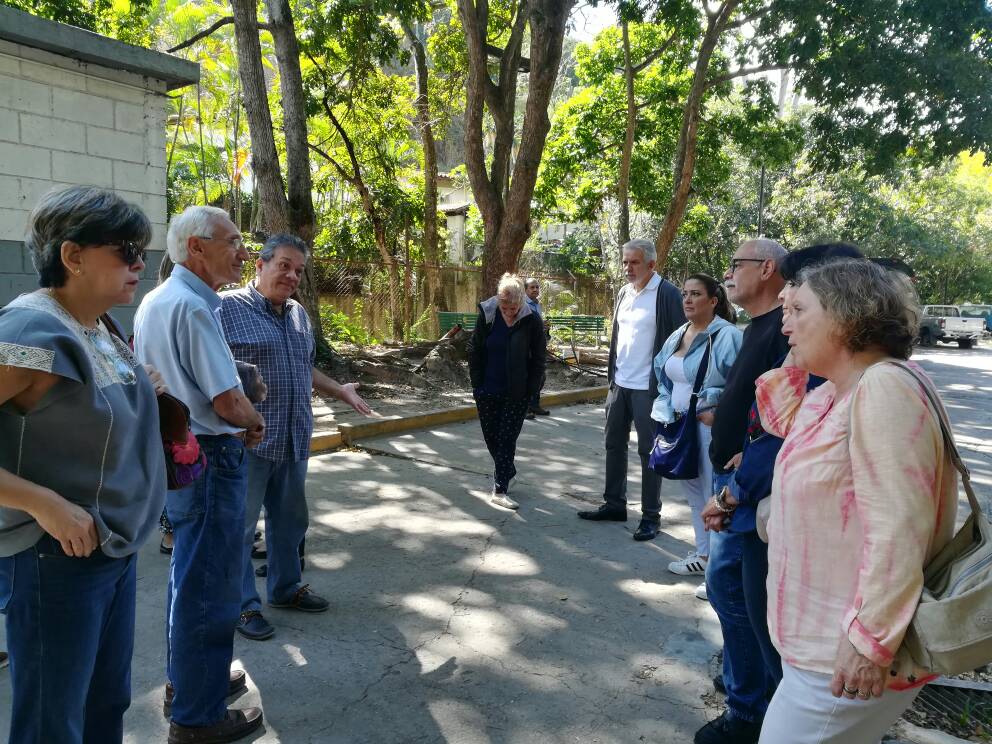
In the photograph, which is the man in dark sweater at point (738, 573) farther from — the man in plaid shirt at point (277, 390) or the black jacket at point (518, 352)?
the black jacket at point (518, 352)

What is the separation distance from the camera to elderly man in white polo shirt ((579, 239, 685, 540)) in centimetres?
528

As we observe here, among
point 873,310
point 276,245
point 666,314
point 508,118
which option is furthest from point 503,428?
point 508,118

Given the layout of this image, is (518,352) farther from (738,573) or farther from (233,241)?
(738,573)

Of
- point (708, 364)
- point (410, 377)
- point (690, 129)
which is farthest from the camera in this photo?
point (690, 129)

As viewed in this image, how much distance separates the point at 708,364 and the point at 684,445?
0.48 metres

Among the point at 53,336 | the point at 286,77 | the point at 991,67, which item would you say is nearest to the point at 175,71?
the point at 286,77

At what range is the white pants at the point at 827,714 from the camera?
1.70 m

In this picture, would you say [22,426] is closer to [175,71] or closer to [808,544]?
[808,544]

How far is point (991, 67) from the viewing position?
43.3 feet

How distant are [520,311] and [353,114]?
12.0 m

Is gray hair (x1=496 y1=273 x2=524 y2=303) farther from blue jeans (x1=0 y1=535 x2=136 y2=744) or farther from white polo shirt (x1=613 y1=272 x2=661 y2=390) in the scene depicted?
blue jeans (x1=0 y1=535 x2=136 y2=744)

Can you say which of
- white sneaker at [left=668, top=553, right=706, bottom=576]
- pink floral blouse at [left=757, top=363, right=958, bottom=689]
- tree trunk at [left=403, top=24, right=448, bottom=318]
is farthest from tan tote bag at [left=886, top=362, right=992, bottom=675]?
tree trunk at [left=403, top=24, right=448, bottom=318]

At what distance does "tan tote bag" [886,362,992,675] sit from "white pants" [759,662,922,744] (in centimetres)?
16

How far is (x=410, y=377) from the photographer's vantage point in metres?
11.0
